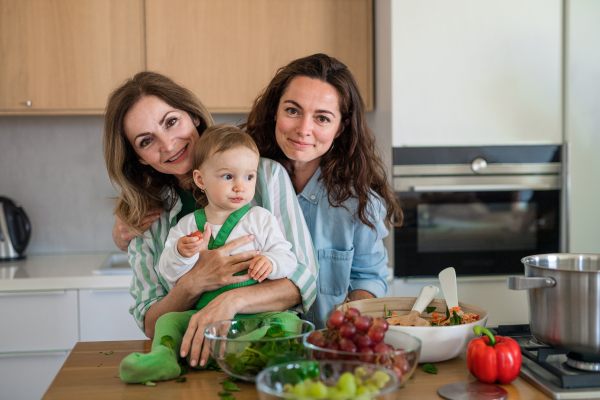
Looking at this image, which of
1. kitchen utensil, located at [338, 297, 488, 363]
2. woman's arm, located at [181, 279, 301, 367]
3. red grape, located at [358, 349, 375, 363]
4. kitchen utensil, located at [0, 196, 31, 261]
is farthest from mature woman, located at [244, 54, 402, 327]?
kitchen utensil, located at [0, 196, 31, 261]

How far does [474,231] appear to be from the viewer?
245cm

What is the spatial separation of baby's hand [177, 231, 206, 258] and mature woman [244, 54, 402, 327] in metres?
0.42

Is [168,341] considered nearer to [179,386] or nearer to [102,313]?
[179,386]

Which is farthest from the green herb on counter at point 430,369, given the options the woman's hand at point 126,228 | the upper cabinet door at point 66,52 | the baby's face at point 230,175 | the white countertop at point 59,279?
the upper cabinet door at point 66,52

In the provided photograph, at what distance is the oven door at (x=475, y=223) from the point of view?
7.86ft

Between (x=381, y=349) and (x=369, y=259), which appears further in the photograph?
(x=369, y=259)

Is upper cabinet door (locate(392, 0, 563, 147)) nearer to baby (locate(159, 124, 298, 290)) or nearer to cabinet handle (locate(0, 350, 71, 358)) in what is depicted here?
baby (locate(159, 124, 298, 290))

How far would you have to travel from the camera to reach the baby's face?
4.13 ft

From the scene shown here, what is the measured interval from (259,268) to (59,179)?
2.19 metres

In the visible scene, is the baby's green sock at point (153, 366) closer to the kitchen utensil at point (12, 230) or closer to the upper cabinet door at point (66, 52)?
the upper cabinet door at point (66, 52)

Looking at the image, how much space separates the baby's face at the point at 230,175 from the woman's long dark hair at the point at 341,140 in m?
0.39

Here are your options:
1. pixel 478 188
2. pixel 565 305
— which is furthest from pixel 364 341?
pixel 478 188

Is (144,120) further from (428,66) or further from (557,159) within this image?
(557,159)

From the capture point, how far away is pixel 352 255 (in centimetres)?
163
